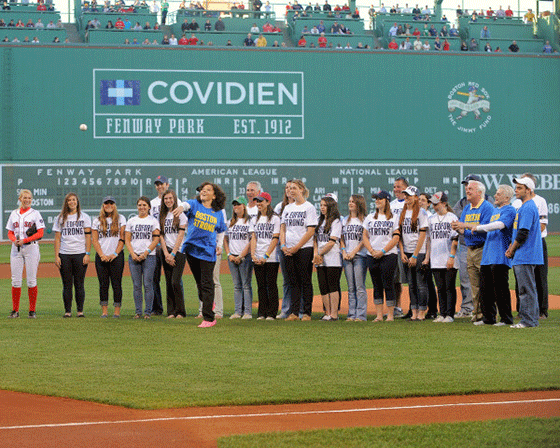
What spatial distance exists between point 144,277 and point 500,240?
4.61 m

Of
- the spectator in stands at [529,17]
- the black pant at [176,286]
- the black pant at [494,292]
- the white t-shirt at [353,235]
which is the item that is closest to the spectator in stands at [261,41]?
the spectator in stands at [529,17]

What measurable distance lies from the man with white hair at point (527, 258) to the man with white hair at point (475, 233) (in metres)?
0.60

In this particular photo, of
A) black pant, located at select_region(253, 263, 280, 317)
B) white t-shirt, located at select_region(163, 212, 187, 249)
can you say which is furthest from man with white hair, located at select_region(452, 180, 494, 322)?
white t-shirt, located at select_region(163, 212, 187, 249)

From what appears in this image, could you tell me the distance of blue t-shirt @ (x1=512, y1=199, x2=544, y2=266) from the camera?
10.1m

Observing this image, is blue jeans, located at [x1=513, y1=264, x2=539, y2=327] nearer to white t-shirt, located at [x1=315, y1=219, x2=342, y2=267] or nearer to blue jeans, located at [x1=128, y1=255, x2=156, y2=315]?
white t-shirt, located at [x1=315, y1=219, x2=342, y2=267]

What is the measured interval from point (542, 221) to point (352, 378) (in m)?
5.38

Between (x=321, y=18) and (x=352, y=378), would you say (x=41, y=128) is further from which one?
(x=352, y=378)

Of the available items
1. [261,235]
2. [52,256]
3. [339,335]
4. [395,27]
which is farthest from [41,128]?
[339,335]

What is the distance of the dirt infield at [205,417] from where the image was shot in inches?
209

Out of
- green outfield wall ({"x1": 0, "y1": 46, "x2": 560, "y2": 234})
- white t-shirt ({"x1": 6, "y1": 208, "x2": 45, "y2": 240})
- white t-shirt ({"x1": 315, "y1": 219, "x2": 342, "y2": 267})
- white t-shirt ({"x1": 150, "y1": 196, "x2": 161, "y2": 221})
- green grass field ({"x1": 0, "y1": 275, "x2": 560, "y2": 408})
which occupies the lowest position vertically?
green grass field ({"x1": 0, "y1": 275, "x2": 560, "y2": 408})

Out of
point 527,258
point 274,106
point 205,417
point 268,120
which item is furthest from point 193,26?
point 205,417

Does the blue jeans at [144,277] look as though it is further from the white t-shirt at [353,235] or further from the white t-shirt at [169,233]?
the white t-shirt at [353,235]

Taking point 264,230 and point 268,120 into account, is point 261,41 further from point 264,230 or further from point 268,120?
point 264,230

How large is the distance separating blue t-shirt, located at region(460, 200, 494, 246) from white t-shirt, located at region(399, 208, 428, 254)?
0.50 m
